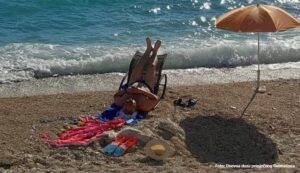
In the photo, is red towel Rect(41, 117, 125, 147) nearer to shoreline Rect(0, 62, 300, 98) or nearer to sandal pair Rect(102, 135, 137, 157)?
sandal pair Rect(102, 135, 137, 157)

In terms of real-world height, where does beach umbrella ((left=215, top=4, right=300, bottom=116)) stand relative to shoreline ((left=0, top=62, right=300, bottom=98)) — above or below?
above

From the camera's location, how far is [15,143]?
24.5ft

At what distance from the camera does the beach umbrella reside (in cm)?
813

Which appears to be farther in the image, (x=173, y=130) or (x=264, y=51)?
(x=264, y=51)

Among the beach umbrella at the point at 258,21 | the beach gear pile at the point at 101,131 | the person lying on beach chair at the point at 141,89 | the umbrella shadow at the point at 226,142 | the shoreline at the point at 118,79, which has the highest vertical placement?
the beach umbrella at the point at 258,21

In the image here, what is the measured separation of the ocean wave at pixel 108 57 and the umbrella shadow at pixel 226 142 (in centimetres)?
428

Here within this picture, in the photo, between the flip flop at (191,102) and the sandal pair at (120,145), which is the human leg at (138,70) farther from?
the sandal pair at (120,145)

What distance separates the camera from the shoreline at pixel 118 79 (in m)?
10.7

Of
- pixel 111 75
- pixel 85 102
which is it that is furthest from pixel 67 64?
pixel 85 102

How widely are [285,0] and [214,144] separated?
1259 centimetres

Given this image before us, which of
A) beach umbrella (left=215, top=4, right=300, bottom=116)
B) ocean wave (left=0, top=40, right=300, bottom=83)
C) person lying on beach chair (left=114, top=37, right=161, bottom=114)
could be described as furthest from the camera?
ocean wave (left=0, top=40, right=300, bottom=83)

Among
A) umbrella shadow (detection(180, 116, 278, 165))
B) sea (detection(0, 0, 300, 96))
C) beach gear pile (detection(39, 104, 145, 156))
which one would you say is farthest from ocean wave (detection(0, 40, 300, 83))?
umbrella shadow (detection(180, 116, 278, 165))

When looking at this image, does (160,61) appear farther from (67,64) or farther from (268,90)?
(67,64)

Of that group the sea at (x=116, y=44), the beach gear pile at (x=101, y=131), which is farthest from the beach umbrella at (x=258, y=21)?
the sea at (x=116, y=44)
